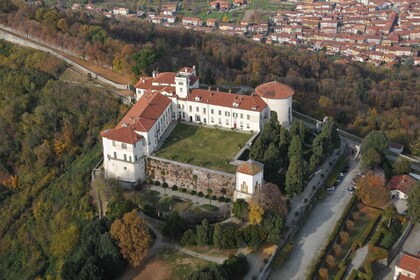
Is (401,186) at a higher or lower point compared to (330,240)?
higher

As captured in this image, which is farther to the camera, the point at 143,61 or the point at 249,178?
the point at 143,61

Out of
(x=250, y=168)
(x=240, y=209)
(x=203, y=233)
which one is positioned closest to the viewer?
(x=203, y=233)

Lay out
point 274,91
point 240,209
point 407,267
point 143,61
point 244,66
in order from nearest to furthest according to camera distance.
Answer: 1. point 407,267
2. point 240,209
3. point 274,91
4. point 143,61
5. point 244,66

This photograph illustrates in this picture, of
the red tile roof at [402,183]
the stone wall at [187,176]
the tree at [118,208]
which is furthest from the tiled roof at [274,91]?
the tree at [118,208]

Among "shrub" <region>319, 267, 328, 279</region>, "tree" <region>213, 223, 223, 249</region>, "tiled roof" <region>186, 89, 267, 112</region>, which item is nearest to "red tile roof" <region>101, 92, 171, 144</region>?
"tiled roof" <region>186, 89, 267, 112</region>

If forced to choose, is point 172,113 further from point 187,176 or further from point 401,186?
point 401,186

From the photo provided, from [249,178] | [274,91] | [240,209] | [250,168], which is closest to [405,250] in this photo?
[240,209]

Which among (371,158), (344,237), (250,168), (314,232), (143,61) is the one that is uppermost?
(250,168)
